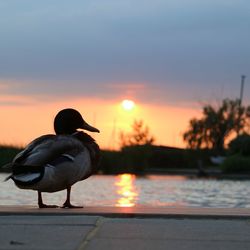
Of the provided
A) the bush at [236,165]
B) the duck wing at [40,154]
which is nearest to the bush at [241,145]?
the bush at [236,165]

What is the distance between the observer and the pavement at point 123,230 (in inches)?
207

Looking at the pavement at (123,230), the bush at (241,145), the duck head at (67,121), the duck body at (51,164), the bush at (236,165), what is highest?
the duck head at (67,121)

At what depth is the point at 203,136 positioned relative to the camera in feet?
273

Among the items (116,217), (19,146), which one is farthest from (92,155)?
(19,146)

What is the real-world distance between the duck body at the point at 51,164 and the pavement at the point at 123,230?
67 centimetres

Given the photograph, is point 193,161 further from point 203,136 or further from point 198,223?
point 198,223

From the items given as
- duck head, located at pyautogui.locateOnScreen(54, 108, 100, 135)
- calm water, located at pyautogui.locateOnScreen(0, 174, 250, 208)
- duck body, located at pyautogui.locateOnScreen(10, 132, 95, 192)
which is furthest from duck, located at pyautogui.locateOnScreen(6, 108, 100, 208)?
calm water, located at pyautogui.locateOnScreen(0, 174, 250, 208)

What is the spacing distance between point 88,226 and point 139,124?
72478 mm

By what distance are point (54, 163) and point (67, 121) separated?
1.14 metres

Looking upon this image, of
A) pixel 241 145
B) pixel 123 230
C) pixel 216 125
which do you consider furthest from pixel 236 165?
pixel 123 230

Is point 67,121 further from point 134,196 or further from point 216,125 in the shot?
point 216,125

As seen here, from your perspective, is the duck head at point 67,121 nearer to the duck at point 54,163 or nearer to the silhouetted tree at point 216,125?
the duck at point 54,163

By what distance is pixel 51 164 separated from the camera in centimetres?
796

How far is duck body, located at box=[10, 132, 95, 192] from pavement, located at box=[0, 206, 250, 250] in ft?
2.18
